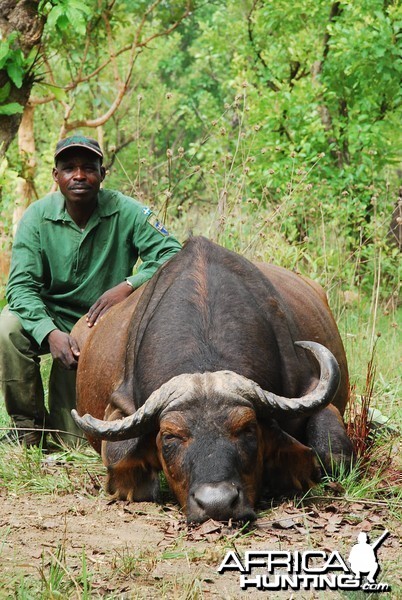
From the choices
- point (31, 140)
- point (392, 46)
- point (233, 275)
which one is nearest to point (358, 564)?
point (233, 275)

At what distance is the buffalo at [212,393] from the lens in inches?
192

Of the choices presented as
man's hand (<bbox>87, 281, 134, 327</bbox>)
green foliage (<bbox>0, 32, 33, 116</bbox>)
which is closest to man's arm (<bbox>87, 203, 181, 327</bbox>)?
man's hand (<bbox>87, 281, 134, 327</bbox>)

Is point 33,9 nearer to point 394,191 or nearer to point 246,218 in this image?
point 246,218

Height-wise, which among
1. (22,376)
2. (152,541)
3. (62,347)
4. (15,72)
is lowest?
(152,541)

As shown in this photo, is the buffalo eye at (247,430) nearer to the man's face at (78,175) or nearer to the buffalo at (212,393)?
the buffalo at (212,393)

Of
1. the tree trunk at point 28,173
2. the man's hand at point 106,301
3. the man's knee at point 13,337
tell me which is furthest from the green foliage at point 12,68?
the tree trunk at point 28,173

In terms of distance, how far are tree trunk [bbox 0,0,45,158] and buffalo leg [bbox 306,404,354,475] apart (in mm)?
4098

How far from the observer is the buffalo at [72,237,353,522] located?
16.0 feet

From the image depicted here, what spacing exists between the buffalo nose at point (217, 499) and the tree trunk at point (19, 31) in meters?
4.67

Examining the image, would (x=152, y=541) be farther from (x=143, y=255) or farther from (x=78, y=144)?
(x=78, y=144)

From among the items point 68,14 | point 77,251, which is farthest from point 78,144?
point 68,14

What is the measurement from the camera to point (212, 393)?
4941mm

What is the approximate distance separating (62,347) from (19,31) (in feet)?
10.8

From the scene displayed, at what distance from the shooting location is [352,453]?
5.73m
